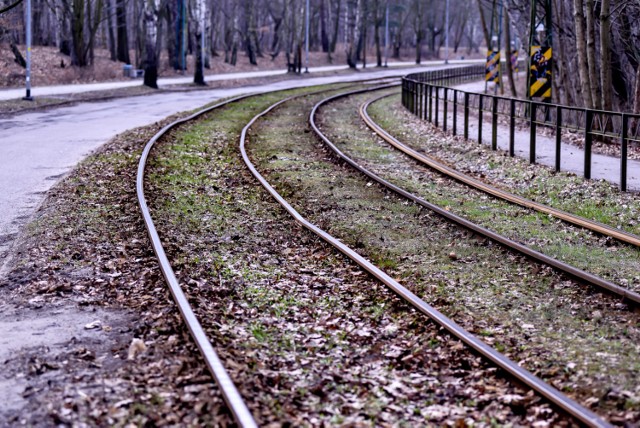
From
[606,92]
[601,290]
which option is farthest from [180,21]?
[601,290]

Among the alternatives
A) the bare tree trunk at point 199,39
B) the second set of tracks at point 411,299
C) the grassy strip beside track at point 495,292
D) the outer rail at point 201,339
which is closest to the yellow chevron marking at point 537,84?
the second set of tracks at point 411,299

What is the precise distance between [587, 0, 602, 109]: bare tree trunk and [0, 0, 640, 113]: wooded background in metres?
0.02

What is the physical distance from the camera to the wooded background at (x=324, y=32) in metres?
22.6

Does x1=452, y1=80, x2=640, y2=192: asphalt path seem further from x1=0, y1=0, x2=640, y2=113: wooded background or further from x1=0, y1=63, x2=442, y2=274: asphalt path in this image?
x1=0, y1=63, x2=442, y2=274: asphalt path

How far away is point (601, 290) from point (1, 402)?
5.44 meters

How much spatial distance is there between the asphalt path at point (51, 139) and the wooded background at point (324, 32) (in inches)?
330

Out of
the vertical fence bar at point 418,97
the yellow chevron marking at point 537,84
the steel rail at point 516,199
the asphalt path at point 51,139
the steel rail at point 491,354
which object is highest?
the yellow chevron marking at point 537,84

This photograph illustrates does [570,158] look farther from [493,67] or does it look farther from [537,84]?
[493,67]

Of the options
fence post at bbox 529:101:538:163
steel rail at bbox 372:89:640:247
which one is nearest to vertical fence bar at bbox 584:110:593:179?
steel rail at bbox 372:89:640:247

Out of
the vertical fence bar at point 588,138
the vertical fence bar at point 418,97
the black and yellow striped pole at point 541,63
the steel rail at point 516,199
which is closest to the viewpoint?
the steel rail at point 516,199

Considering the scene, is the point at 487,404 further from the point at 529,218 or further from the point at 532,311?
the point at 529,218

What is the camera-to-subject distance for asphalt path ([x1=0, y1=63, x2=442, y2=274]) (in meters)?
13.4

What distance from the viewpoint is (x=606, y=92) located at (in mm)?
21922

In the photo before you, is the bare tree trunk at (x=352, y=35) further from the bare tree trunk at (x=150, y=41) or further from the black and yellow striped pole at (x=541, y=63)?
the black and yellow striped pole at (x=541, y=63)
